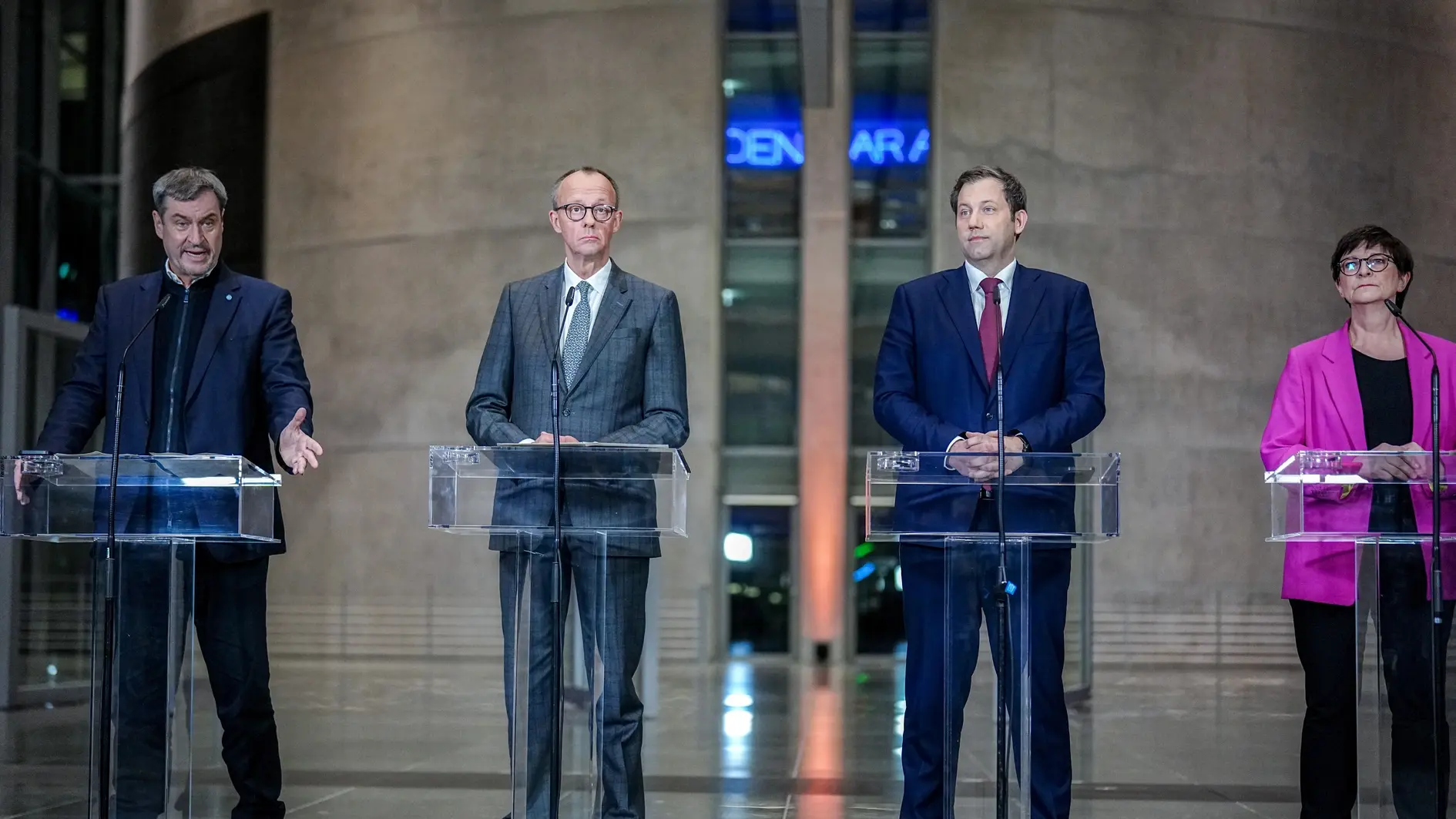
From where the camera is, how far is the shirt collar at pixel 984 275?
12.5 feet

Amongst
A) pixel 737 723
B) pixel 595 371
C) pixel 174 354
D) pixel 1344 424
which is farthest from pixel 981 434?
pixel 737 723

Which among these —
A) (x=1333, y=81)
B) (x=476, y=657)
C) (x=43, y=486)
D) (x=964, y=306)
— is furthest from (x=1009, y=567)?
(x=1333, y=81)

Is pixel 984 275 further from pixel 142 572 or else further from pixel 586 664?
pixel 142 572

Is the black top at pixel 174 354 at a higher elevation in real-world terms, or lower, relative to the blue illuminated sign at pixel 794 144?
lower

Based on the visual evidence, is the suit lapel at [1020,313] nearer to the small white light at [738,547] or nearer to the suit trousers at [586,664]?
the suit trousers at [586,664]

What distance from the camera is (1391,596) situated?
3.40m

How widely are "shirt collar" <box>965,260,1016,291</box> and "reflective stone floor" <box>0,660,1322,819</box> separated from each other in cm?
104

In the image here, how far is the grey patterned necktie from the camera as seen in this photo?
382cm

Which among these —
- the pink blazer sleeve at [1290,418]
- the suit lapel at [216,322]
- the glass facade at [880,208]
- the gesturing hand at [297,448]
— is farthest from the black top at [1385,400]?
the glass facade at [880,208]

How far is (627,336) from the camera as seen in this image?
3.84 metres

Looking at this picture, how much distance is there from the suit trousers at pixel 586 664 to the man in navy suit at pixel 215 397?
74cm

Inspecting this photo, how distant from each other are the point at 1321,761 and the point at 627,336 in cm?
206

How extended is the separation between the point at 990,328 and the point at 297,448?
1.72 metres

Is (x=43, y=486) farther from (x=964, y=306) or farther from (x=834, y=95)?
(x=834, y=95)
